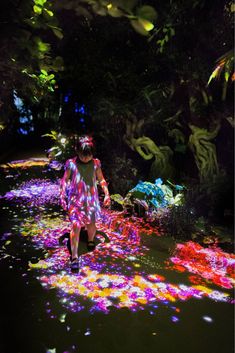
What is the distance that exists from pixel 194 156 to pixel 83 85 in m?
3.87

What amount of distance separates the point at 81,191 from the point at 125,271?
4.65 feet

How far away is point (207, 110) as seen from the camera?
8.59m

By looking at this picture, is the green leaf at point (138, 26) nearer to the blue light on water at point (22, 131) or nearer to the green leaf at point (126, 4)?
the green leaf at point (126, 4)

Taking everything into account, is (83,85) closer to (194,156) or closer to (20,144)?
(194,156)

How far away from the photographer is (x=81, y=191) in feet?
17.7

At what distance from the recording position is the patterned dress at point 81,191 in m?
5.40

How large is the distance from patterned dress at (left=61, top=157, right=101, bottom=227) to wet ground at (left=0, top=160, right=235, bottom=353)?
81 centimetres

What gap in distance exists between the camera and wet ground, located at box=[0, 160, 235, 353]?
12.4 feet

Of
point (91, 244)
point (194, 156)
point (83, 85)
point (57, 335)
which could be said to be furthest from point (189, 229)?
point (83, 85)

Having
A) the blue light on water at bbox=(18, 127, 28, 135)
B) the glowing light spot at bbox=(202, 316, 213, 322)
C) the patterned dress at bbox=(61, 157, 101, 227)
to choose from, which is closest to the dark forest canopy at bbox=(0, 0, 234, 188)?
the patterned dress at bbox=(61, 157, 101, 227)

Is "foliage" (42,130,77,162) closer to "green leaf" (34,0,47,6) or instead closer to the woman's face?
the woman's face

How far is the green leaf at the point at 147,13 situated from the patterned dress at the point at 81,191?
4378 mm

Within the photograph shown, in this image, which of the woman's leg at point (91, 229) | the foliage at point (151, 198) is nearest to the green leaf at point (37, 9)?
the woman's leg at point (91, 229)

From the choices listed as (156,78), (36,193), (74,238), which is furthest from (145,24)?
(36,193)
